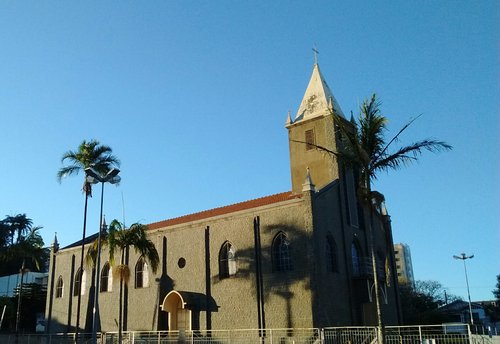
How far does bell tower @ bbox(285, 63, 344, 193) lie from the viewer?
29516 mm

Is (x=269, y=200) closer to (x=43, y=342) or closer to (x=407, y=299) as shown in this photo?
(x=43, y=342)

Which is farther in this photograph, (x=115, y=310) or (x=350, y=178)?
(x=115, y=310)

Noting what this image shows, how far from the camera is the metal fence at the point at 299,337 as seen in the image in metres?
18.1

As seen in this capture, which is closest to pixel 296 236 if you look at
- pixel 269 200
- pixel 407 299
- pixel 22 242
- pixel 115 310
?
pixel 269 200

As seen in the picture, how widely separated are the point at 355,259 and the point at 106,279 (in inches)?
693

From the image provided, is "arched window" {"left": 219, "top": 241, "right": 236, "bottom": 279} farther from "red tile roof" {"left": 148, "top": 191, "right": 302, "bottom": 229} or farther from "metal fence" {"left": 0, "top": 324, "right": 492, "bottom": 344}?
"metal fence" {"left": 0, "top": 324, "right": 492, "bottom": 344}

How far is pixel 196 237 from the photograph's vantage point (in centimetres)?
2958

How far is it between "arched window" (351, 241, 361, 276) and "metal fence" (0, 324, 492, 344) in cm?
605

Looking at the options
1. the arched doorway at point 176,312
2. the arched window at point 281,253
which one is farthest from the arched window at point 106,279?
the arched window at point 281,253

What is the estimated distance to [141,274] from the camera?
106 feet

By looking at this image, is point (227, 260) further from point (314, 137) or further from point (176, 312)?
point (314, 137)

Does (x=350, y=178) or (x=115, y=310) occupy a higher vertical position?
(x=350, y=178)

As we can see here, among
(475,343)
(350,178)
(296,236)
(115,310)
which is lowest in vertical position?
A: (475,343)

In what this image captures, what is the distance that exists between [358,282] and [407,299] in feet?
75.9
